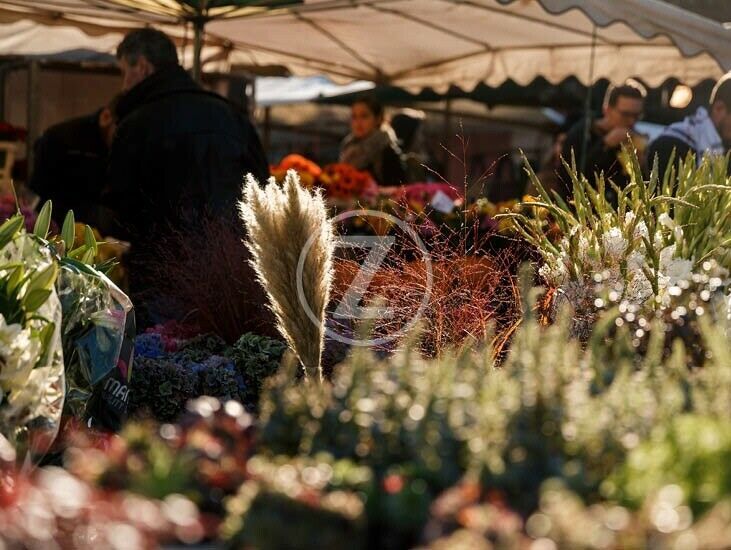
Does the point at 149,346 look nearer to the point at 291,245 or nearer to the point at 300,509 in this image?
the point at 291,245

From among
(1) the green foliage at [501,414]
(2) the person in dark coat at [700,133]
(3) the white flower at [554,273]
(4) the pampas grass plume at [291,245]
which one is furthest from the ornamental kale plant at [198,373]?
(2) the person in dark coat at [700,133]

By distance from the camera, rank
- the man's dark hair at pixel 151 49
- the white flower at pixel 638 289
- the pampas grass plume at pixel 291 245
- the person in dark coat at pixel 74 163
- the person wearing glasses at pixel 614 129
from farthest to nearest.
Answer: the person wearing glasses at pixel 614 129 < the person in dark coat at pixel 74 163 < the man's dark hair at pixel 151 49 < the white flower at pixel 638 289 < the pampas grass plume at pixel 291 245

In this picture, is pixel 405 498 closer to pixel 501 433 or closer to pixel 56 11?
pixel 501 433

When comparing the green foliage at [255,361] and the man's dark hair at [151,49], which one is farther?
the man's dark hair at [151,49]

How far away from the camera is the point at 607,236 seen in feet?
8.11

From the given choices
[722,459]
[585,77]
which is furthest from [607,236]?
[585,77]

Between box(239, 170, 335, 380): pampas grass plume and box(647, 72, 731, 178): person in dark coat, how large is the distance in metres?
3.53

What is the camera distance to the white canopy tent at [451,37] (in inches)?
217

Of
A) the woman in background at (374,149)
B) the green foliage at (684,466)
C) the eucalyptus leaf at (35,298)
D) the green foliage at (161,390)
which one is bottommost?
the woman in background at (374,149)

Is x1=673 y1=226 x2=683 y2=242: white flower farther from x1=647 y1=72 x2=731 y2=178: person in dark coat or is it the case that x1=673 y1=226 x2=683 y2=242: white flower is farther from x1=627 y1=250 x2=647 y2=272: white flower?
x1=647 y1=72 x2=731 y2=178: person in dark coat

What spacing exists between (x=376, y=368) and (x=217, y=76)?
20.0ft

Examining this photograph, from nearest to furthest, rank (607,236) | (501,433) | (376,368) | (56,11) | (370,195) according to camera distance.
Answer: (501,433) < (376,368) < (607,236) < (370,195) < (56,11)

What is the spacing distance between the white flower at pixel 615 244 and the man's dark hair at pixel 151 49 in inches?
104

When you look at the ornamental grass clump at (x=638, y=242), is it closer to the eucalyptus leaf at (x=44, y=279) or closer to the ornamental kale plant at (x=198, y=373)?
the ornamental kale plant at (x=198, y=373)
